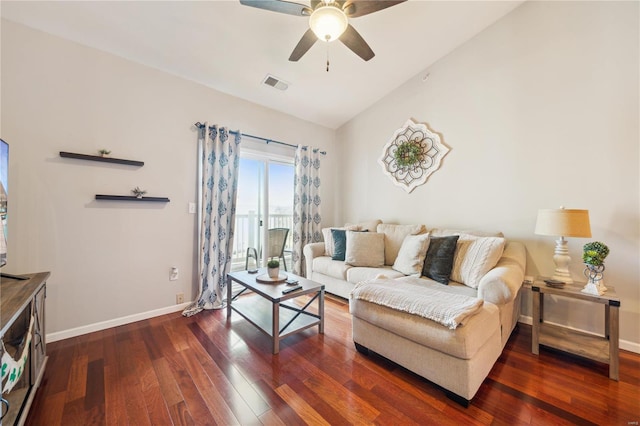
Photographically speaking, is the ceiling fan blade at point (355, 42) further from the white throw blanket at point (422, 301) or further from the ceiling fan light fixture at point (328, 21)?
the white throw blanket at point (422, 301)

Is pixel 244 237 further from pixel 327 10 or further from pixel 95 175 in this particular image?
pixel 327 10

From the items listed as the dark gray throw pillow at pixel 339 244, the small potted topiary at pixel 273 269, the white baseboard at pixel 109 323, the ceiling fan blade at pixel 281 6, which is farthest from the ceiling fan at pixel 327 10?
the white baseboard at pixel 109 323

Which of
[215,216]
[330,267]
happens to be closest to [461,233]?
[330,267]

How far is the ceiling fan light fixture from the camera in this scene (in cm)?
163

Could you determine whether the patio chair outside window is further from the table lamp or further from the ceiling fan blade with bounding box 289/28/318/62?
the table lamp

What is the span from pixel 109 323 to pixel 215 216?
1412 mm

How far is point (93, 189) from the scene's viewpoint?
2348mm

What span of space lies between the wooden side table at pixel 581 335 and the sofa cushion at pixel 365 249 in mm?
1456

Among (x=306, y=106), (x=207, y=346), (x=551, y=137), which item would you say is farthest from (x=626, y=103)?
(x=207, y=346)

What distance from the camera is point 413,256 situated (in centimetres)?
266

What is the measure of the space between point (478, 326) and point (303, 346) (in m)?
1.35

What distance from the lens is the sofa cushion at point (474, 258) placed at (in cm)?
224

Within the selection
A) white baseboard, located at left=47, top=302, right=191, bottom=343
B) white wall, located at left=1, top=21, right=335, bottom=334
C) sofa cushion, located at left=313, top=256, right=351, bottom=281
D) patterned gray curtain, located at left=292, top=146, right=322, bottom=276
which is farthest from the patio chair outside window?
white baseboard, located at left=47, top=302, right=191, bottom=343

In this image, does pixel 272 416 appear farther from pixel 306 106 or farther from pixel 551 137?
pixel 306 106
